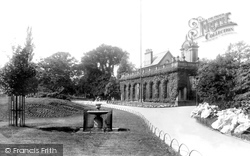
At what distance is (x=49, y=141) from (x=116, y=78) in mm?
50391

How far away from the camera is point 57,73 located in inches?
2397

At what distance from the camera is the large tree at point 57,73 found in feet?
194

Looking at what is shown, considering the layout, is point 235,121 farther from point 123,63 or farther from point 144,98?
point 123,63

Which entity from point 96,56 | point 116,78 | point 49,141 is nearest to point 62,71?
point 96,56

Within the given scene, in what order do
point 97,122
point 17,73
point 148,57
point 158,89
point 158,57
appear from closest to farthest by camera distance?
point 97,122 < point 17,73 < point 158,89 < point 158,57 < point 148,57

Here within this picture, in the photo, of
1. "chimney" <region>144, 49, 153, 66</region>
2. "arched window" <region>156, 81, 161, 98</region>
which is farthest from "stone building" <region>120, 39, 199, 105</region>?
"chimney" <region>144, 49, 153, 66</region>

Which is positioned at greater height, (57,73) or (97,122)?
(57,73)

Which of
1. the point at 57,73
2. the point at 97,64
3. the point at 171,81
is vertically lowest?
the point at 171,81

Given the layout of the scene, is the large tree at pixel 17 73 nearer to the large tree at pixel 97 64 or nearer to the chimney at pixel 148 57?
the chimney at pixel 148 57

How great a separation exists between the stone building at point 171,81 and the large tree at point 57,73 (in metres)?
19.5

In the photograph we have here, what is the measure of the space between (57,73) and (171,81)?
35.4m

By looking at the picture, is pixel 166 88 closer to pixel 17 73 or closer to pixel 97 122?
pixel 17 73

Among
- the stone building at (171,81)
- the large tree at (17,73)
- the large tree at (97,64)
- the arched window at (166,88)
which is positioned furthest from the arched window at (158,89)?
the large tree at (97,64)

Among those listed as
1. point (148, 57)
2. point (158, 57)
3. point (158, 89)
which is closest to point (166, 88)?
point (158, 89)
